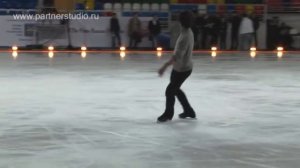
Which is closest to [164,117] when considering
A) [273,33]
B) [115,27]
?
[115,27]

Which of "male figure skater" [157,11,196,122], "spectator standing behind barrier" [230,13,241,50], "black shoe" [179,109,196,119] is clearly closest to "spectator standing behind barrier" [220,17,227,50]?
"spectator standing behind barrier" [230,13,241,50]

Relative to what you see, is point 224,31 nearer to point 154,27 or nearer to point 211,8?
point 211,8

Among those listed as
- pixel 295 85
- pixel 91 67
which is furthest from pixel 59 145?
pixel 91 67

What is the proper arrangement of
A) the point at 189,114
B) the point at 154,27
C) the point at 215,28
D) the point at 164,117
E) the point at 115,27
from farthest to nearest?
the point at 154,27 → the point at 215,28 → the point at 115,27 → the point at 189,114 → the point at 164,117

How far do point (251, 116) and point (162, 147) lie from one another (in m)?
2.66

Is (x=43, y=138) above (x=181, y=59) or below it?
below

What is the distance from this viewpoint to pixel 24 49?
24.5 m

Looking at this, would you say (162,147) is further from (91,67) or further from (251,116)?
(91,67)

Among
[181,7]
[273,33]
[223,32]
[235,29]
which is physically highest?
[181,7]

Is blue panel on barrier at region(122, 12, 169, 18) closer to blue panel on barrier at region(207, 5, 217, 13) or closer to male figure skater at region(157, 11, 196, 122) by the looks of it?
blue panel on barrier at region(207, 5, 217, 13)

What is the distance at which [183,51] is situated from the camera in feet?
27.8

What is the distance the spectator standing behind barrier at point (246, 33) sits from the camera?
24.5 metres

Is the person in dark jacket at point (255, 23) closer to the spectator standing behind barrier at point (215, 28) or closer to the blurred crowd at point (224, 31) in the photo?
the blurred crowd at point (224, 31)

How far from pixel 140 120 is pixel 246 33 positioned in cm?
1644
